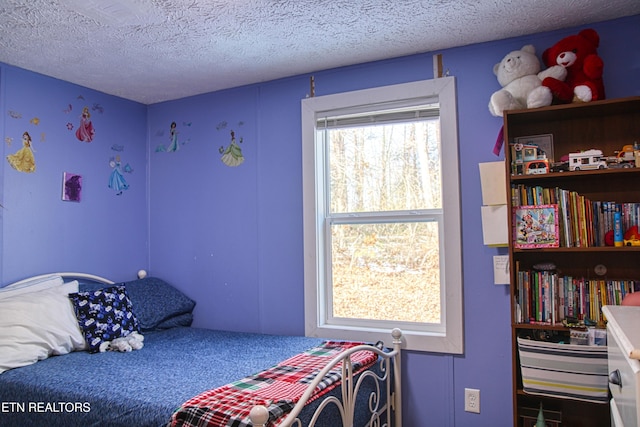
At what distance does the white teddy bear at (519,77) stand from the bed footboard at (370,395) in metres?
1.30

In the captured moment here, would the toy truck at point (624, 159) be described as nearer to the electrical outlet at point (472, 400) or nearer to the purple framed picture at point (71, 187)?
the electrical outlet at point (472, 400)

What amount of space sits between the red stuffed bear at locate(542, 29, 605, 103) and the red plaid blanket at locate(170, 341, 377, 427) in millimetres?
1571

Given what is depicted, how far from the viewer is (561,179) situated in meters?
2.32

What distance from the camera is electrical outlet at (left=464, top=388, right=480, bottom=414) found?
2.50 meters

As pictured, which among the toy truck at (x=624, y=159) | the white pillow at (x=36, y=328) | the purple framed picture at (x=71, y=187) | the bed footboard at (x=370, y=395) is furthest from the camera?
the purple framed picture at (x=71, y=187)

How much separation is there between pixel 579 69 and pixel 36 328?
2928 mm

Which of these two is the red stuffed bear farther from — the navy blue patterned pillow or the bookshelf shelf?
the navy blue patterned pillow

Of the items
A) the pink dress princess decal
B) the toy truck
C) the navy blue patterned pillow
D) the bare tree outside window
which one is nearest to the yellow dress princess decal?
the pink dress princess decal

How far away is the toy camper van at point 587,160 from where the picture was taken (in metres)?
2.12

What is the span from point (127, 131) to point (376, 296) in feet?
7.07

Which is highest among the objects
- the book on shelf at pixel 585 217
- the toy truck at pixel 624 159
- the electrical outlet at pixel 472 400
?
the toy truck at pixel 624 159

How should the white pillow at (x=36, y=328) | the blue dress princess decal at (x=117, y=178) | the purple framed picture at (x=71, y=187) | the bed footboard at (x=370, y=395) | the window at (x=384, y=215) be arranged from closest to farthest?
the bed footboard at (x=370, y=395), the white pillow at (x=36, y=328), the window at (x=384, y=215), the purple framed picture at (x=71, y=187), the blue dress princess decal at (x=117, y=178)

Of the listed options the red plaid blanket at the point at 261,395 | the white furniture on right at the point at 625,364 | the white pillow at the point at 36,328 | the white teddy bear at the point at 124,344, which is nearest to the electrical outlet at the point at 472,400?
the red plaid blanket at the point at 261,395

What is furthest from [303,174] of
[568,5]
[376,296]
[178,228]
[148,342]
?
[568,5]
